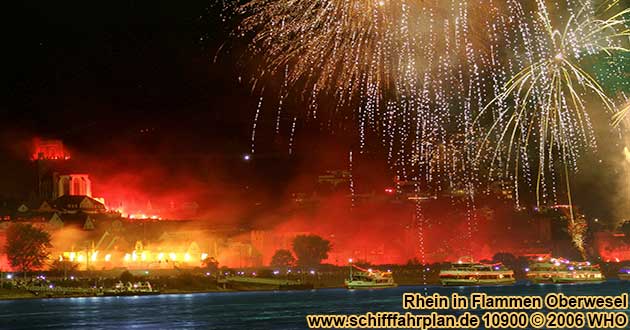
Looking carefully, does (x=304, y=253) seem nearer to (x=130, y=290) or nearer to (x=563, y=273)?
(x=130, y=290)

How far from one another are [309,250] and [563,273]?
26822 millimetres

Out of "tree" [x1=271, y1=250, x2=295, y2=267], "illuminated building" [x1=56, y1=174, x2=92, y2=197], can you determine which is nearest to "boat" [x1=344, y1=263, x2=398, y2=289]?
"tree" [x1=271, y1=250, x2=295, y2=267]

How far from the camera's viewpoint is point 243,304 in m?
77.8

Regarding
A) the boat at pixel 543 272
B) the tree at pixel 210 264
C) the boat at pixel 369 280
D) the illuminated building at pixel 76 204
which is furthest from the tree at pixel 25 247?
the boat at pixel 543 272

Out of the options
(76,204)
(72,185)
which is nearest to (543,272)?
(76,204)

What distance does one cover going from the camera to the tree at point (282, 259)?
108 metres

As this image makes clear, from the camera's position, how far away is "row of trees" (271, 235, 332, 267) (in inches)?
4272

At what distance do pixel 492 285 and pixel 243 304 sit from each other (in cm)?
2808

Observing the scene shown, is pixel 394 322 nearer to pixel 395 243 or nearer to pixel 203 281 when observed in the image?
pixel 203 281

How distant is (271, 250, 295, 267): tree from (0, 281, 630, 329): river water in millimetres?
13908

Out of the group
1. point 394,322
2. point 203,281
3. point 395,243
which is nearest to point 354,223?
point 395,243

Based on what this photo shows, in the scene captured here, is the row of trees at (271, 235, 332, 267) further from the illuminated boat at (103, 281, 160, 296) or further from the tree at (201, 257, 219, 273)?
the illuminated boat at (103, 281, 160, 296)

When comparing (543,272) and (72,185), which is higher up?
(72,185)

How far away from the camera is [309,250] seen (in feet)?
359
